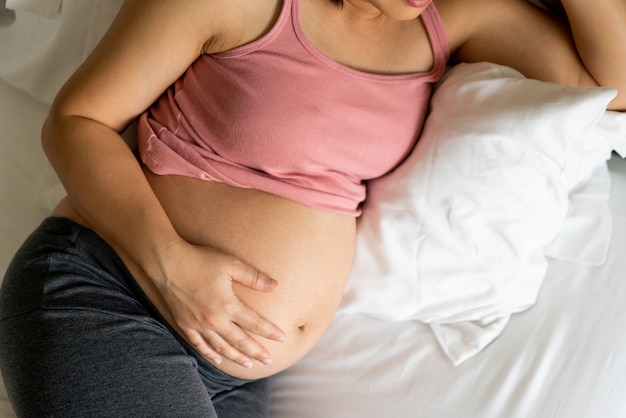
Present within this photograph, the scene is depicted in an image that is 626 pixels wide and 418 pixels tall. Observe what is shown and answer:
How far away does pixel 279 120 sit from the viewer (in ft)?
3.34

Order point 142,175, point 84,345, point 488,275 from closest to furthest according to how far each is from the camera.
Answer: point 84,345 → point 142,175 → point 488,275

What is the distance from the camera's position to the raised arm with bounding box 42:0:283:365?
97 cm

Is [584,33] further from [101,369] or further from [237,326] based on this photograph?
[101,369]

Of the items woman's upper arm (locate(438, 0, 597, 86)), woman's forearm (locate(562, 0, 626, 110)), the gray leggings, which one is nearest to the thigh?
the gray leggings

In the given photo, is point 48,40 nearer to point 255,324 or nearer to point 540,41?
point 255,324

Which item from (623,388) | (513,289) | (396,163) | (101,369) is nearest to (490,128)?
(396,163)

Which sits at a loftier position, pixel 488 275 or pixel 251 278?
pixel 251 278

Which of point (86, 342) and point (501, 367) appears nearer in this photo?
point (86, 342)

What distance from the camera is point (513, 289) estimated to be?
111 cm

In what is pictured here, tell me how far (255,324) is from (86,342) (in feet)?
0.79

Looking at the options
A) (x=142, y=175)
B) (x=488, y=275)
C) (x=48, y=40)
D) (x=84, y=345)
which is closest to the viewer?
(x=84, y=345)

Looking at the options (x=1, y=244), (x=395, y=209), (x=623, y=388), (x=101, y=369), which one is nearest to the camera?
(x=101, y=369)

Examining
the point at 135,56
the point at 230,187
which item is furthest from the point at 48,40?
the point at 230,187

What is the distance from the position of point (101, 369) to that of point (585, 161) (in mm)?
883
